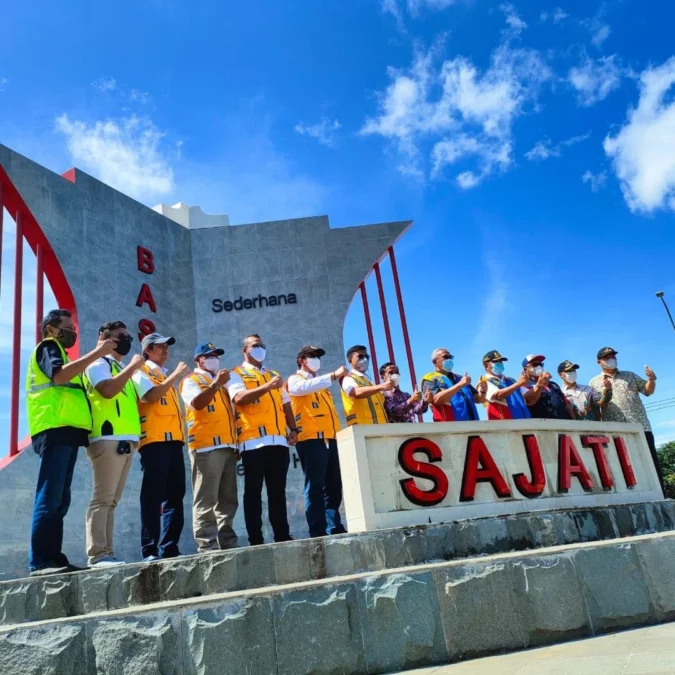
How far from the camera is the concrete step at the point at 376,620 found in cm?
253

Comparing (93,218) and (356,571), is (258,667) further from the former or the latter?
(93,218)

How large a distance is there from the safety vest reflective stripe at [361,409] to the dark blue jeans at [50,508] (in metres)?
2.30

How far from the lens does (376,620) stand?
108 inches

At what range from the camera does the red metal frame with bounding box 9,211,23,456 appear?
360 inches

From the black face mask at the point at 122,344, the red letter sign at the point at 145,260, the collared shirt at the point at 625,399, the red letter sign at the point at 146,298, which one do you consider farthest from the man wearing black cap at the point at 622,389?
the red letter sign at the point at 145,260

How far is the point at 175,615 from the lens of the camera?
101 inches

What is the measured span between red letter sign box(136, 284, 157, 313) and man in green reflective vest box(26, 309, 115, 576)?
8224 millimetres

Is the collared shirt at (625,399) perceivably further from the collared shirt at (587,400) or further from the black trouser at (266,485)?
the black trouser at (266,485)

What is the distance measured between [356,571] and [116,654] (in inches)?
49.7

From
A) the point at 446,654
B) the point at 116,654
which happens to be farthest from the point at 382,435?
the point at 116,654

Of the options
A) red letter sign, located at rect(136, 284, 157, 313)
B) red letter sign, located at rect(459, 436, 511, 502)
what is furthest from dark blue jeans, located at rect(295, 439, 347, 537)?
red letter sign, located at rect(136, 284, 157, 313)

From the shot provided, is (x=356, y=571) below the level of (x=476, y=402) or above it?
below

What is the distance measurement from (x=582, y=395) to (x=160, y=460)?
4364mm

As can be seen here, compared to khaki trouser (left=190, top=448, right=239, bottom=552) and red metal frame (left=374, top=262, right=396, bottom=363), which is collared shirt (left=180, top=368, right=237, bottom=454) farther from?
red metal frame (left=374, top=262, right=396, bottom=363)
